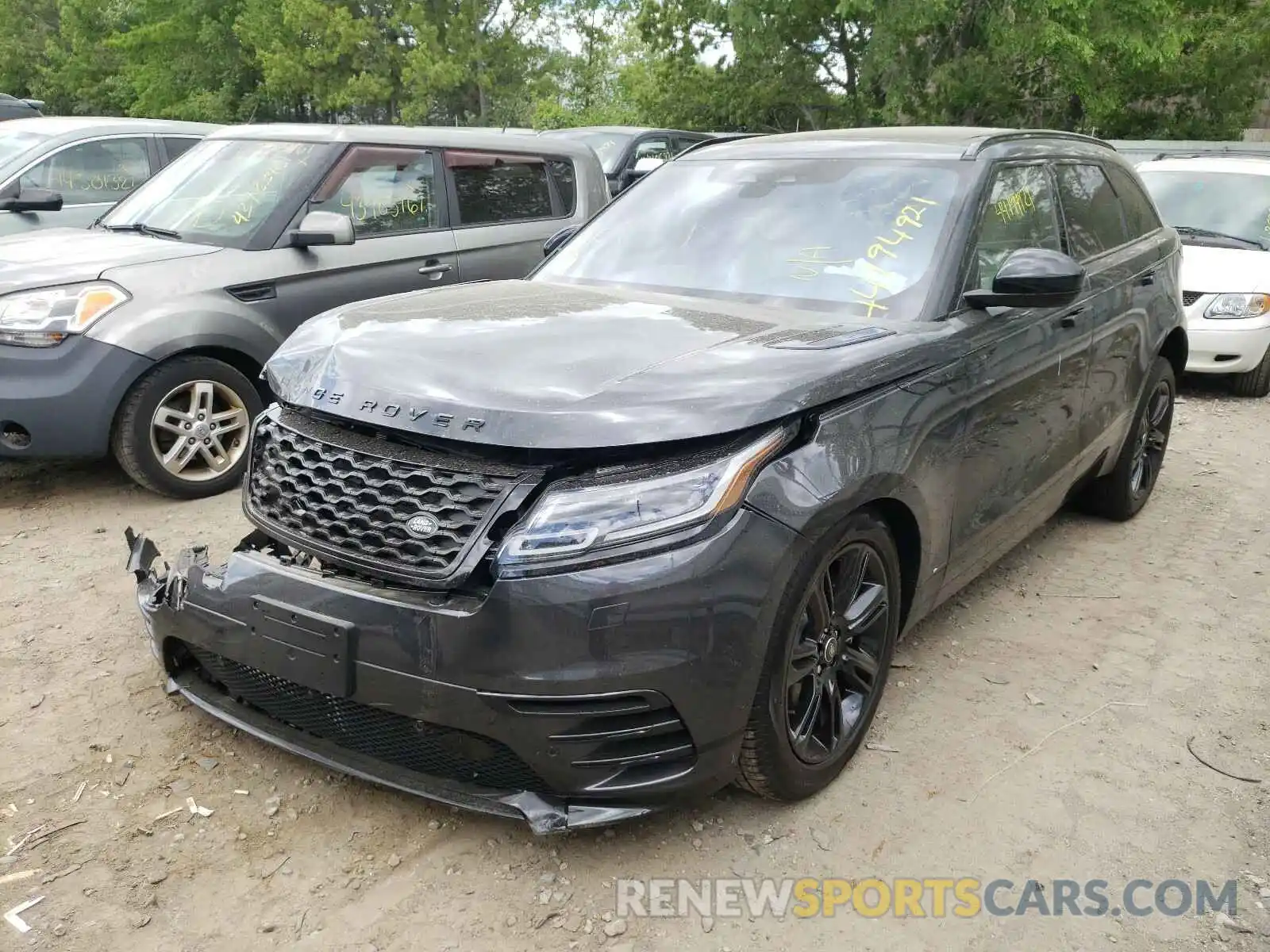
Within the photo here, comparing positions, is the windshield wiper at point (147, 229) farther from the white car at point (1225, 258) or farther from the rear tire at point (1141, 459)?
the white car at point (1225, 258)

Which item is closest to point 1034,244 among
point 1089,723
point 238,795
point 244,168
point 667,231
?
point 667,231

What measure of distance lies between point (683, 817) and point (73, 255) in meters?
4.08

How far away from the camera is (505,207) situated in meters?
6.59

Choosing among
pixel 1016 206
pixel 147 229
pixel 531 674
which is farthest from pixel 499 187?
pixel 531 674

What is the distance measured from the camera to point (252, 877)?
103 inches

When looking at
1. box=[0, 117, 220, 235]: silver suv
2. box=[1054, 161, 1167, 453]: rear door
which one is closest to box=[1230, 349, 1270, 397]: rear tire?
box=[1054, 161, 1167, 453]: rear door

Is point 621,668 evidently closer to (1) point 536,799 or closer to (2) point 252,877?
(1) point 536,799

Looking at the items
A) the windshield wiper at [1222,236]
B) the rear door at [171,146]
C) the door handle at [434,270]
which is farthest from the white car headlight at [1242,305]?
the rear door at [171,146]

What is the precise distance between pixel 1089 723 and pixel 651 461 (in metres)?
1.93

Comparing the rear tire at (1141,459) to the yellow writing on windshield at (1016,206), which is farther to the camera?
the rear tire at (1141,459)

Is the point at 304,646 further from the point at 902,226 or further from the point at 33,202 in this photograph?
the point at 33,202

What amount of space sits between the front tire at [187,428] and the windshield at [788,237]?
2004mm

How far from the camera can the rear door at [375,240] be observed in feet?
18.0

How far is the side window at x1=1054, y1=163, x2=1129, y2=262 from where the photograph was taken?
4.30 m
